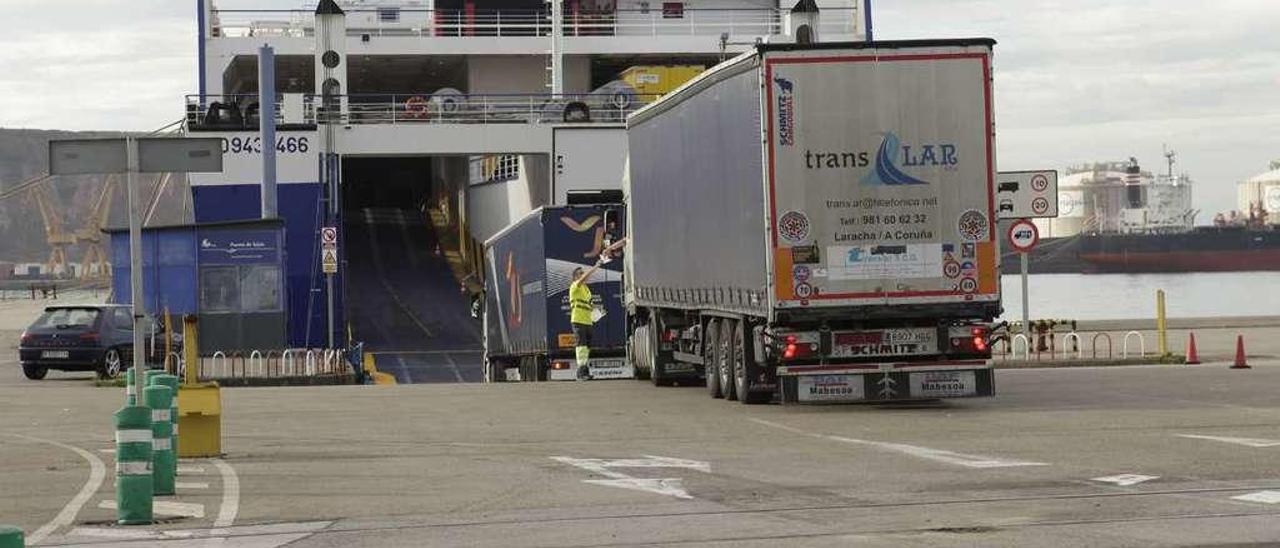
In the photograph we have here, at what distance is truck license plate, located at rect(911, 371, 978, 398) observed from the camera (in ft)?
65.4

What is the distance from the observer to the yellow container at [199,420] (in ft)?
52.2

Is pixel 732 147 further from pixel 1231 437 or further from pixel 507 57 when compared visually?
pixel 507 57

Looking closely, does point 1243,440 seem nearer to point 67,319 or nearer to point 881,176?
point 881,176

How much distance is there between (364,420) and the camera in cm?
2083

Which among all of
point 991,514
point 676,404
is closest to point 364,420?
point 676,404

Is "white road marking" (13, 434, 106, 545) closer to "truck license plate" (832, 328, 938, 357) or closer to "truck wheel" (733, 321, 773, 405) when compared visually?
"truck wheel" (733, 321, 773, 405)

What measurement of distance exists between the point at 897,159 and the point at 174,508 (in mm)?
9376

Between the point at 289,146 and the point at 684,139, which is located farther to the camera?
the point at 289,146

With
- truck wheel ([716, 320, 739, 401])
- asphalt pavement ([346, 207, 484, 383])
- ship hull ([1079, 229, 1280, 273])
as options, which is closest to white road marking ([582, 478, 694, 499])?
truck wheel ([716, 320, 739, 401])

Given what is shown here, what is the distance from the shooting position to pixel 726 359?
22.4 metres

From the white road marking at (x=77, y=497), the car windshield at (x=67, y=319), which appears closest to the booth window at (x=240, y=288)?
the car windshield at (x=67, y=319)

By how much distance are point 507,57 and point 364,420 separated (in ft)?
128

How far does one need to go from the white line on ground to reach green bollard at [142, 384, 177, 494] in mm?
392

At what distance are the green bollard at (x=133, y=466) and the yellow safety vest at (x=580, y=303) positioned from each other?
18.6 meters
